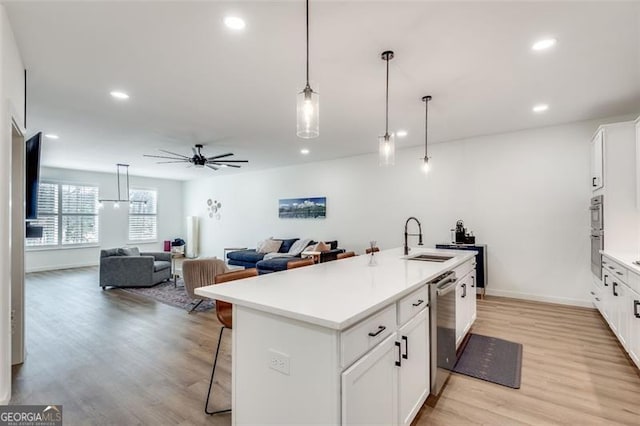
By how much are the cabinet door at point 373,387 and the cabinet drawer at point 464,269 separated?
60.3 inches

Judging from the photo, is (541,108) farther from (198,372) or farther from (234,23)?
(198,372)

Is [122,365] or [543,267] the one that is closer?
[122,365]

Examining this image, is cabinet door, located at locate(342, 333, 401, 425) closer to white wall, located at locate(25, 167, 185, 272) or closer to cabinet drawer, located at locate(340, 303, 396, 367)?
cabinet drawer, located at locate(340, 303, 396, 367)

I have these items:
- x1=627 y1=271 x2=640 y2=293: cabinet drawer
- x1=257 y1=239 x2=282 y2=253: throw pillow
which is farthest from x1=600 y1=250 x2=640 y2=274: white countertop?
x1=257 y1=239 x2=282 y2=253: throw pillow

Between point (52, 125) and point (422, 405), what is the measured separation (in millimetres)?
5956

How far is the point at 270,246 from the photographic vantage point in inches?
299

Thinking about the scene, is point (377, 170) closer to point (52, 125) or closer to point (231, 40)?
point (231, 40)

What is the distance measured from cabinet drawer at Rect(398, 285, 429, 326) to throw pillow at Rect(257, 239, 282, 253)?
225 inches

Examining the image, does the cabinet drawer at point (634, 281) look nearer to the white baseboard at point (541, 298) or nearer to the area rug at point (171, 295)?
the white baseboard at point (541, 298)

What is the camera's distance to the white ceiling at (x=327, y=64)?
83.6 inches

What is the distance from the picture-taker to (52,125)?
457 centimetres

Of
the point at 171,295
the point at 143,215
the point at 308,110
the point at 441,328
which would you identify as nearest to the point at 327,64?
the point at 308,110

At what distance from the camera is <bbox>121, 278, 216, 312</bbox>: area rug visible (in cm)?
475

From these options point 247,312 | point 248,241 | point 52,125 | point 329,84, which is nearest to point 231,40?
point 329,84
